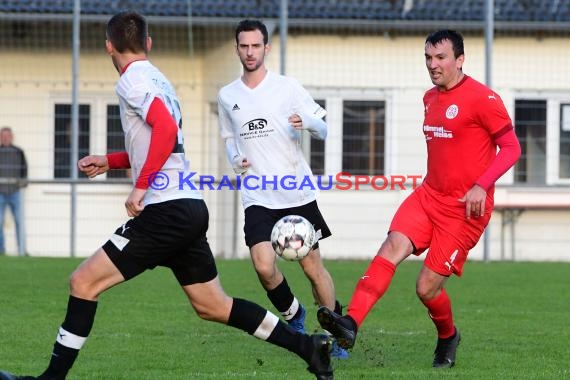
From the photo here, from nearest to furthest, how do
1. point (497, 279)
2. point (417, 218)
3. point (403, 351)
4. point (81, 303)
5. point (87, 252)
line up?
point (81, 303), point (417, 218), point (403, 351), point (497, 279), point (87, 252)

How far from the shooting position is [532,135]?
66.3 ft

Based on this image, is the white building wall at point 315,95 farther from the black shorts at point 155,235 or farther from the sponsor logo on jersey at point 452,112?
the black shorts at point 155,235

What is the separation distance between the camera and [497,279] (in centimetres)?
1567

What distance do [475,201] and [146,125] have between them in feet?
6.66

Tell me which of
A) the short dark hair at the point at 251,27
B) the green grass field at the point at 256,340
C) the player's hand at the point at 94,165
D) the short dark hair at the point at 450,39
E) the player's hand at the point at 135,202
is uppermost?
the short dark hair at the point at 251,27

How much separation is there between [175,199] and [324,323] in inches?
43.2

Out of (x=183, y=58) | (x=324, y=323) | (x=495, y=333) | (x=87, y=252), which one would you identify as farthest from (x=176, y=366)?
(x=183, y=58)

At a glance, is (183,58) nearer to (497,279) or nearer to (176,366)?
(497,279)

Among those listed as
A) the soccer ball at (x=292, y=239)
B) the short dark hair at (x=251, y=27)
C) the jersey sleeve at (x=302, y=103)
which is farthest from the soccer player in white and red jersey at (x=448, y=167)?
the short dark hair at (x=251, y=27)

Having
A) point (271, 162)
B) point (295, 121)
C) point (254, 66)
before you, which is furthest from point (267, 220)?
point (254, 66)

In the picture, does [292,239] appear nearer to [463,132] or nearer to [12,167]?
[463,132]

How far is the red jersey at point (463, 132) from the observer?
801cm

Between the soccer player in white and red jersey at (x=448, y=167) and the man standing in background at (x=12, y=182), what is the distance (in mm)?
11450

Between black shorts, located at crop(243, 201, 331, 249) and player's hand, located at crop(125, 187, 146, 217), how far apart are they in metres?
2.13
